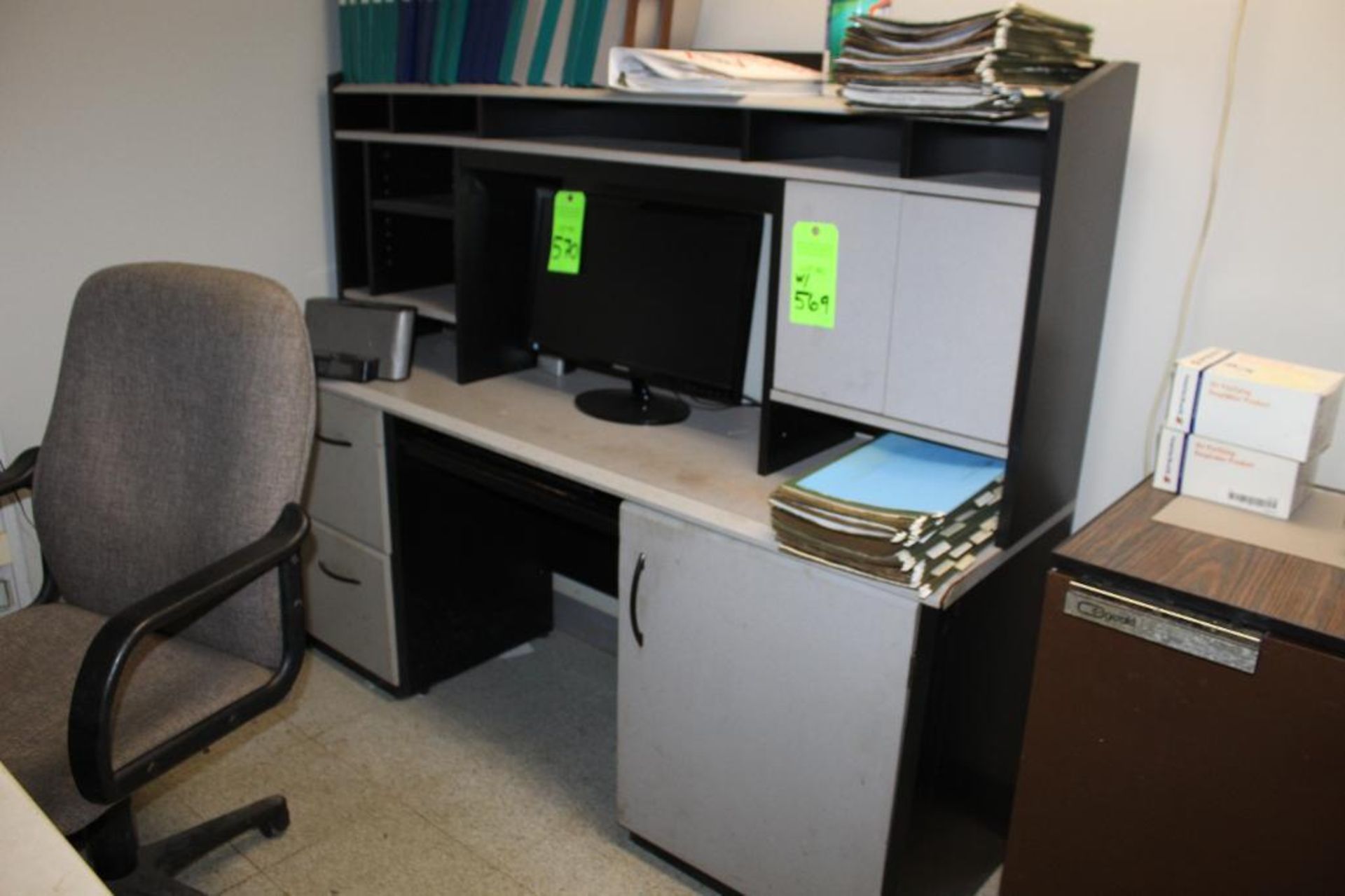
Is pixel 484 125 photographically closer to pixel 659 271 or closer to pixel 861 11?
pixel 659 271

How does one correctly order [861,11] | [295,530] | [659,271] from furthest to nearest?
[659,271], [861,11], [295,530]

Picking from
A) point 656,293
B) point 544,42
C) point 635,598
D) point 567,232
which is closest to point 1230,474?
point 635,598

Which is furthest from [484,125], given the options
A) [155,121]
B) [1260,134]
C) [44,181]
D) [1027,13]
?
[1260,134]

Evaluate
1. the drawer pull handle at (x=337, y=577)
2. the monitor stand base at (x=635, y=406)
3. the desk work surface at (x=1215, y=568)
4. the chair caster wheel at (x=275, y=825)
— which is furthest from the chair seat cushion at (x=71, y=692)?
the desk work surface at (x=1215, y=568)

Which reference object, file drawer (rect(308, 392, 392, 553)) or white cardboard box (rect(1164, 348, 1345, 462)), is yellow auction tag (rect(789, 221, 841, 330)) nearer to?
white cardboard box (rect(1164, 348, 1345, 462))

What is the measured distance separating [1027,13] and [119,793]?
61.7 inches

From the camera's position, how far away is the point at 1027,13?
55.4 inches

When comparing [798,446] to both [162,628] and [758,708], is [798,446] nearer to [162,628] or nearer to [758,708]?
[758,708]

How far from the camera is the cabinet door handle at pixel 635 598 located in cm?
182

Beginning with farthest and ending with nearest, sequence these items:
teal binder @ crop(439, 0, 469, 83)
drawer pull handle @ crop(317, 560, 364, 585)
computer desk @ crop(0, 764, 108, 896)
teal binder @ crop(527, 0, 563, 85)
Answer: drawer pull handle @ crop(317, 560, 364, 585)
teal binder @ crop(439, 0, 469, 83)
teal binder @ crop(527, 0, 563, 85)
computer desk @ crop(0, 764, 108, 896)

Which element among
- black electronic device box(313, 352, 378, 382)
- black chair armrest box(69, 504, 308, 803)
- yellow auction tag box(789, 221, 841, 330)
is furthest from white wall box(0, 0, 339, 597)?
yellow auction tag box(789, 221, 841, 330)

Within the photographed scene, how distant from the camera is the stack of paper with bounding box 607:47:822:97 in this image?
173cm

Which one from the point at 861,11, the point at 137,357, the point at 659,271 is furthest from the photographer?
the point at 659,271

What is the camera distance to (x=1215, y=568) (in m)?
1.37
